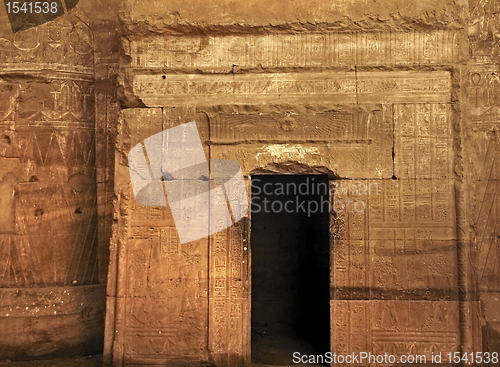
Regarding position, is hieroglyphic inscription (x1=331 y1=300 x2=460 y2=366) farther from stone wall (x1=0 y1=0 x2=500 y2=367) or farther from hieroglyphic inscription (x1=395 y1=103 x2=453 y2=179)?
hieroglyphic inscription (x1=395 y1=103 x2=453 y2=179)

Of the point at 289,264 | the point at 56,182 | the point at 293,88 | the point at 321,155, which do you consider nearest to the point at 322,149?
the point at 321,155

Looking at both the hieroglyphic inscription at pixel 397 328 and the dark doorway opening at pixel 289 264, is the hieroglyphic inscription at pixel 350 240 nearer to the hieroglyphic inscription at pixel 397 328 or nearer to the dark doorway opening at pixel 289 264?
the hieroglyphic inscription at pixel 397 328

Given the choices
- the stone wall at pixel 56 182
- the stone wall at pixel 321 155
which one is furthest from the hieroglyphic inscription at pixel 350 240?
the stone wall at pixel 56 182

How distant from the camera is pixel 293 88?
13.3 ft

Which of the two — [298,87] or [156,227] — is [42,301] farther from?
[298,87]

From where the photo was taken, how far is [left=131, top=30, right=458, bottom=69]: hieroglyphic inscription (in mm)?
4020

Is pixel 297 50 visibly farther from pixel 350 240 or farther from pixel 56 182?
pixel 56 182

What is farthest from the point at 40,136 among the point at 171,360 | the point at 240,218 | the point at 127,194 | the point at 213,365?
the point at 213,365

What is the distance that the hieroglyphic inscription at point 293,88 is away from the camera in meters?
4.00

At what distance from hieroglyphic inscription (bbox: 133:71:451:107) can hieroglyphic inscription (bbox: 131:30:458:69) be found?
12 centimetres

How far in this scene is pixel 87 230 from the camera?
15.8 ft

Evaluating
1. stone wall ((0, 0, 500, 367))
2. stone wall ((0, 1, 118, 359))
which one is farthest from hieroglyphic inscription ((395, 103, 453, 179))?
stone wall ((0, 1, 118, 359))

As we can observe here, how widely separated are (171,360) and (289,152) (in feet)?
7.72

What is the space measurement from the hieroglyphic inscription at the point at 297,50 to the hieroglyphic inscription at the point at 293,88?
4.8 inches
